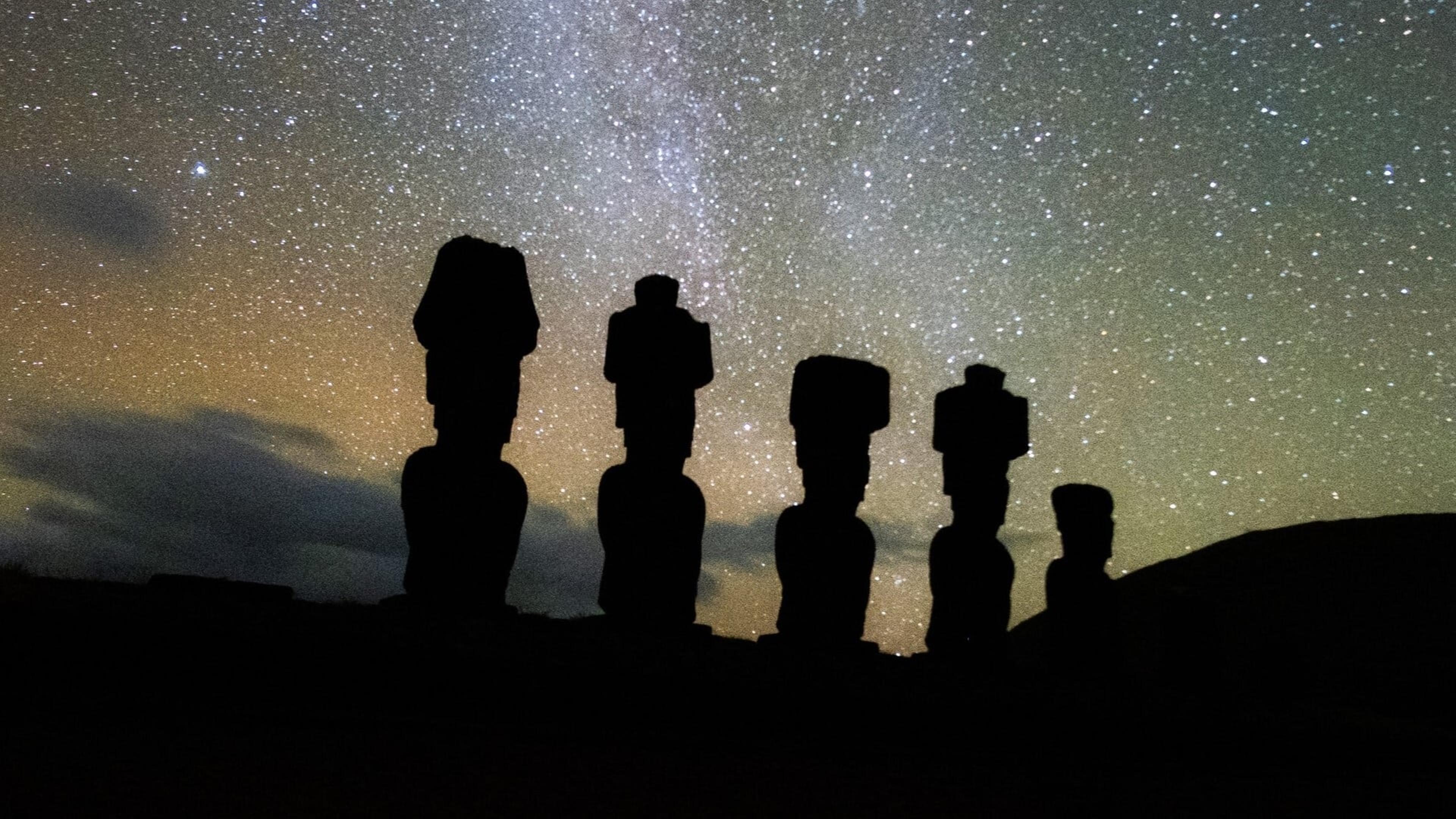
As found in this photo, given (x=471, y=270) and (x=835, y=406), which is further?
(x=835, y=406)

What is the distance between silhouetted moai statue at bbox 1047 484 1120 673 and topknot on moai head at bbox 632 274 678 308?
207 inches

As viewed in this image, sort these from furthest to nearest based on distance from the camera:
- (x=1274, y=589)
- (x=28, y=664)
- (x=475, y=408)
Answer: (x=1274, y=589) → (x=475, y=408) → (x=28, y=664)

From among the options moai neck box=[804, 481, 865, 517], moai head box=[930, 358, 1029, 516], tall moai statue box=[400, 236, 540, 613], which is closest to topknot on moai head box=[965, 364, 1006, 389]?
moai head box=[930, 358, 1029, 516]

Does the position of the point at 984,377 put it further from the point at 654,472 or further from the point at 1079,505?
the point at 654,472

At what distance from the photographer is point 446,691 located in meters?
3.76

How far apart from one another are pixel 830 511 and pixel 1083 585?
366cm

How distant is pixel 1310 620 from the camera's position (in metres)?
18.3

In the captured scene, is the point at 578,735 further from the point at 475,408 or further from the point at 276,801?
the point at 475,408

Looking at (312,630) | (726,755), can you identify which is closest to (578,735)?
(726,755)

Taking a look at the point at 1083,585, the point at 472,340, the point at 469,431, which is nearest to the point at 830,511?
the point at 469,431

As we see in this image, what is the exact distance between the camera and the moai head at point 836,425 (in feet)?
24.4

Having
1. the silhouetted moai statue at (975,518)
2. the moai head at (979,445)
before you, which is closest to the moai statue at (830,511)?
the silhouetted moai statue at (975,518)

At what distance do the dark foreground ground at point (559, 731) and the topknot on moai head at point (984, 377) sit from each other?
3.15 m

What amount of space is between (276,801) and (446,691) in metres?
1.41
